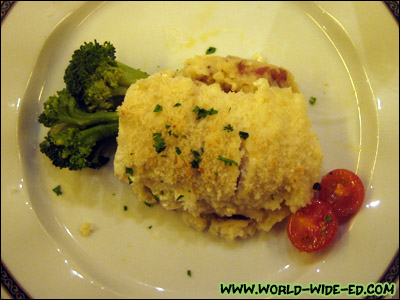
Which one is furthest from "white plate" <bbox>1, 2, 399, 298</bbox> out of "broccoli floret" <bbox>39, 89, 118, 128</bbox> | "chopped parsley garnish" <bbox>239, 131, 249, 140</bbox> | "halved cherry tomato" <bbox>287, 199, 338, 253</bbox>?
"chopped parsley garnish" <bbox>239, 131, 249, 140</bbox>

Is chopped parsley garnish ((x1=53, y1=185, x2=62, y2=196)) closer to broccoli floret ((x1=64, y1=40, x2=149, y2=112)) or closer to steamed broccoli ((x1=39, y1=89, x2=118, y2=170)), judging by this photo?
steamed broccoli ((x1=39, y1=89, x2=118, y2=170))

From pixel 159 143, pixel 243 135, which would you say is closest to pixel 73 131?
pixel 159 143

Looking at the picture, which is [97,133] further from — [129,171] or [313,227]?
[313,227]

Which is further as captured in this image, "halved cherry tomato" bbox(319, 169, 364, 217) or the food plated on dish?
"halved cherry tomato" bbox(319, 169, 364, 217)

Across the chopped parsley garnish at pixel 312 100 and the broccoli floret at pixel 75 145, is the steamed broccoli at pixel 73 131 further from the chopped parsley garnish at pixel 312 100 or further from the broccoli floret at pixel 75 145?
the chopped parsley garnish at pixel 312 100

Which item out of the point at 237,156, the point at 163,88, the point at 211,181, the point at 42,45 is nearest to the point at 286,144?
the point at 237,156

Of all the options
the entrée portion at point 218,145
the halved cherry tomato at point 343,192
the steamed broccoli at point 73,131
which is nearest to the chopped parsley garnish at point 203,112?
the entrée portion at point 218,145

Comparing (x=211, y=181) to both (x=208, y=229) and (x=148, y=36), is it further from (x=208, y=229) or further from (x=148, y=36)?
(x=148, y=36)
